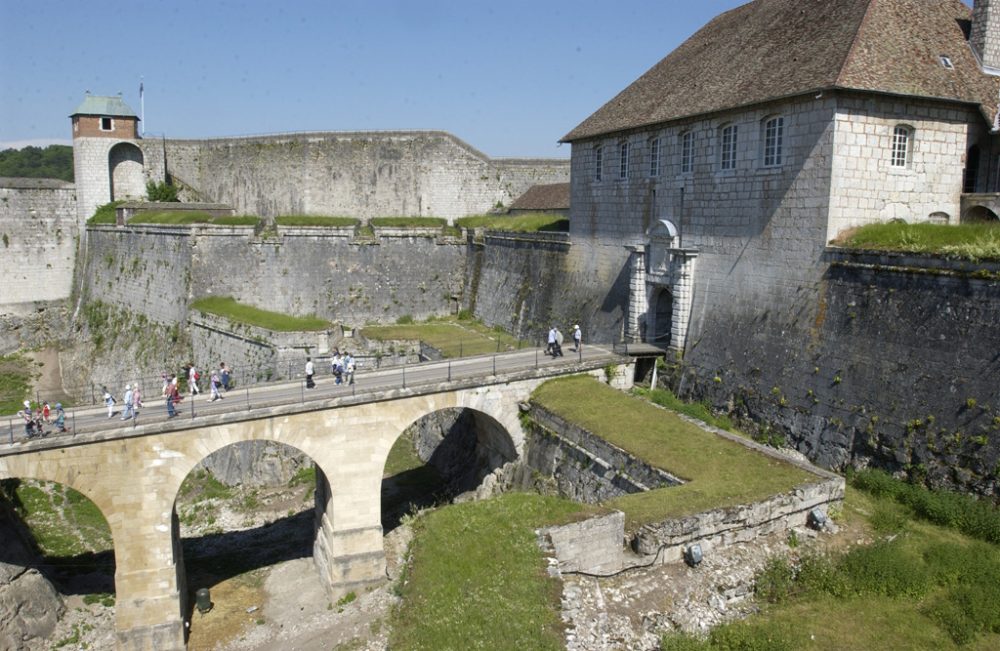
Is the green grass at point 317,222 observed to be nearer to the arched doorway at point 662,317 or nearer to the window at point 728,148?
the arched doorway at point 662,317

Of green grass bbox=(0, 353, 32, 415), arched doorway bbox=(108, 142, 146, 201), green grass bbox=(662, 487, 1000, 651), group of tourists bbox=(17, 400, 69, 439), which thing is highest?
arched doorway bbox=(108, 142, 146, 201)

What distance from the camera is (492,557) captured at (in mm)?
12539

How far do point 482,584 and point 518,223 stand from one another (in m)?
23.8

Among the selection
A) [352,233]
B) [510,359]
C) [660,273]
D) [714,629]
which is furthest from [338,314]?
[714,629]

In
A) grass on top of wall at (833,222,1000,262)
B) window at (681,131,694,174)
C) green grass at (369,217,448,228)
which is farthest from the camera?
green grass at (369,217,448,228)

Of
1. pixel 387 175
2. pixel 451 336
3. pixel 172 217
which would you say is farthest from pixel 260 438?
pixel 387 175

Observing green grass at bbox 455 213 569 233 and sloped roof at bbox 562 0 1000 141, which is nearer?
sloped roof at bbox 562 0 1000 141

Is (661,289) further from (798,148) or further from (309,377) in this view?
(309,377)

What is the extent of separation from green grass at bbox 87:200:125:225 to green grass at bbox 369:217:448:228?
523 inches

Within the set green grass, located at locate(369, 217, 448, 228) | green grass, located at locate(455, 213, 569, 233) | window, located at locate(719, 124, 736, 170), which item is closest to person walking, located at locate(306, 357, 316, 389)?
window, located at locate(719, 124, 736, 170)

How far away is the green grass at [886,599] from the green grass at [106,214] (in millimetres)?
36372

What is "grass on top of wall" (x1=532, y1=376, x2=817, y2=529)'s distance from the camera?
14.0m

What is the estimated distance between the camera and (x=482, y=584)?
11.9 metres

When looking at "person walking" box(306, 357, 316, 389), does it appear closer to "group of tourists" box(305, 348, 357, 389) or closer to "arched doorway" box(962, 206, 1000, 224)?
"group of tourists" box(305, 348, 357, 389)
